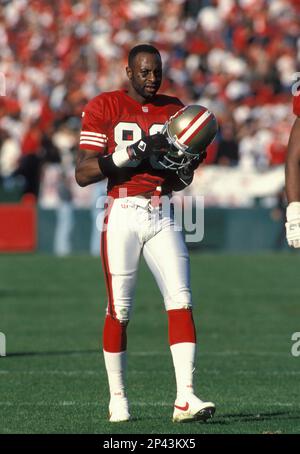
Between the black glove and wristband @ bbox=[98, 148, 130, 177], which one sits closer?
wristband @ bbox=[98, 148, 130, 177]

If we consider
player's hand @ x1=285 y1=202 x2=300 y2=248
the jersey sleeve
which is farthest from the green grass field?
the jersey sleeve

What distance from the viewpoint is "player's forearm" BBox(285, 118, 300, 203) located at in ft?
18.1

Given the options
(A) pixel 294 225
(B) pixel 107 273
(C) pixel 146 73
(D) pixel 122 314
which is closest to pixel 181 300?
(D) pixel 122 314

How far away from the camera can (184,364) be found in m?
6.04

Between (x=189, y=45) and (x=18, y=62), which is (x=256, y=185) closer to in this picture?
(x=189, y=45)

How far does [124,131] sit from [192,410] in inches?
60.2

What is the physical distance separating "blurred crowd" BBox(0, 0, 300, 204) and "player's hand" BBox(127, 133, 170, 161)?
60.0 feet

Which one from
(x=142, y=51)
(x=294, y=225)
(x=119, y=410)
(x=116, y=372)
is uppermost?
(x=142, y=51)

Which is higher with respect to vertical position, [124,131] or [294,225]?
[124,131]

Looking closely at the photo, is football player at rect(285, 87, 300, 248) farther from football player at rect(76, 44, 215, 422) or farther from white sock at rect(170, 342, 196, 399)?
white sock at rect(170, 342, 196, 399)

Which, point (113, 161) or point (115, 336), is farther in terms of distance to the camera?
point (115, 336)

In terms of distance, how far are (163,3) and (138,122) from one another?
1978 centimetres

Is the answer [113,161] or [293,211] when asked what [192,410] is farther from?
[113,161]

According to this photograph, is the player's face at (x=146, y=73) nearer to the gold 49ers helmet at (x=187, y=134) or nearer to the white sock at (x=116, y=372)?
the gold 49ers helmet at (x=187, y=134)
